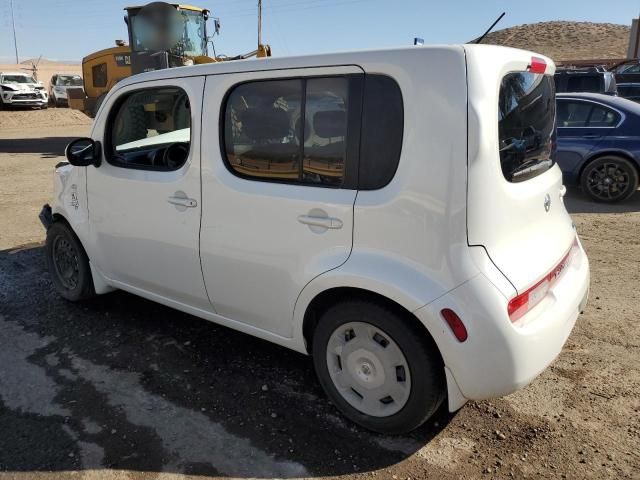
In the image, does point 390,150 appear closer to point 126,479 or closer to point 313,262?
point 313,262

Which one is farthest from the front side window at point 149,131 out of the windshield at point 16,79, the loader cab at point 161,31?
the windshield at point 16,79

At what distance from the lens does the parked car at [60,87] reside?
29.0m

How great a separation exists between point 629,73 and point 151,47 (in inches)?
657

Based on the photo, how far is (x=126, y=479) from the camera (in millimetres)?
2527

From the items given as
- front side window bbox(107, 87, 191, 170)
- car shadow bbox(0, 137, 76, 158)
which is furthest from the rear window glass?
car shadow bbox(0, 137, 76, 158)

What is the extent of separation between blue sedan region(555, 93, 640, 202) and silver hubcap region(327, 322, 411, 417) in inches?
258

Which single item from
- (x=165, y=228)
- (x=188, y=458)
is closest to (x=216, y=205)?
(x=165, y=228)

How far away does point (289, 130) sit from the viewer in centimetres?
278

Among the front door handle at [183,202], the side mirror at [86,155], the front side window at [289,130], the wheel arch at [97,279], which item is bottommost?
the wheel arch at [97,279]

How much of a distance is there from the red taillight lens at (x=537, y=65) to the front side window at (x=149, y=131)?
208 cm

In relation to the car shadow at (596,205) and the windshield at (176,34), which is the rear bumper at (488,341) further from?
the windshield at (176,34)

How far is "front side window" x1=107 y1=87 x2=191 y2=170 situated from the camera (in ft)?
11.7

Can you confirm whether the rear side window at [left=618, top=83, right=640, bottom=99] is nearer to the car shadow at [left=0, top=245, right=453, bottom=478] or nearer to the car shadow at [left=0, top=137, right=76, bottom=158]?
the car shadow at [left=0, top=245, right=453, bottom=478]

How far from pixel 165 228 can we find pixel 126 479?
1469 mm
